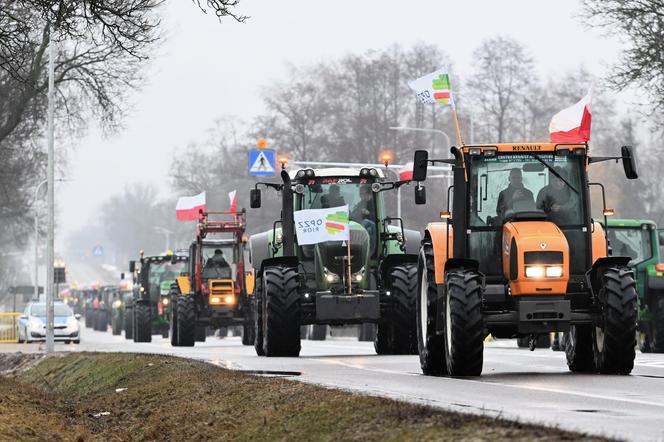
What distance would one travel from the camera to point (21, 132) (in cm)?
5434

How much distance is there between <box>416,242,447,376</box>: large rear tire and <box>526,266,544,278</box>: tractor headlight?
1.64 meters

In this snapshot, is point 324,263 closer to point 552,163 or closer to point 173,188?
point 552,163

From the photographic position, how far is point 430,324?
65.9 feet

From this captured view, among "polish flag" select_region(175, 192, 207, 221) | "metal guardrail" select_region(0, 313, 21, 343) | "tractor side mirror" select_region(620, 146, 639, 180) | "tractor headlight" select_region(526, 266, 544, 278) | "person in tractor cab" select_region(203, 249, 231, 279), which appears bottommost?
"tractor headlight" select_region(526, 266, 544, 278)

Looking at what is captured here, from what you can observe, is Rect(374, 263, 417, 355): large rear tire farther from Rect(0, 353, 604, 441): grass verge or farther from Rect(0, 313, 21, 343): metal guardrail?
Rect(0, 313, 21, 343): metal guardrail

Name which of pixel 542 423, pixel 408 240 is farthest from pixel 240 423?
pixel 408 240

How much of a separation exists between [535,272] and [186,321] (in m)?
23.3

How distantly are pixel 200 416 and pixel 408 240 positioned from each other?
1442 cm

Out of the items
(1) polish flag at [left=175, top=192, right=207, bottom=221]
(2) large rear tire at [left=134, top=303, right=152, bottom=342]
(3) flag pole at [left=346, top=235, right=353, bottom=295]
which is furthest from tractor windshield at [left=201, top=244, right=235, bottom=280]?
(3) flag pole at [left=346, top=235, right=353, bottom=295]

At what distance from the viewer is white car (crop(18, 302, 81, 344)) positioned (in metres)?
53.5

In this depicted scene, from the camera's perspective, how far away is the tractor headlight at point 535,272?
61.1 ft

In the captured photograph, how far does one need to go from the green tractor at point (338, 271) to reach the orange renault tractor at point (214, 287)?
12140mm

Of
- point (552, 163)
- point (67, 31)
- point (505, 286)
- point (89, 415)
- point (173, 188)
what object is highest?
point (173, 188)

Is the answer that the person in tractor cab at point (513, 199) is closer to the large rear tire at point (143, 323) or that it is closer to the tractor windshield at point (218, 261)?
the tractor windshield at point (218, 261)
